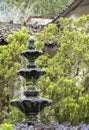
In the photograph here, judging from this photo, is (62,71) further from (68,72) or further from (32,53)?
(32,53)

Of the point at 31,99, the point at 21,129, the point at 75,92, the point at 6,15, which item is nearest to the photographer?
the point at 21,129

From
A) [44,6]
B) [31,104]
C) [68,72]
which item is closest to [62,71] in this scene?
[68,72]

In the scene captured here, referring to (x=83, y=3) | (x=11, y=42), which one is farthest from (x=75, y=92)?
Answer: (x=83, y=3)

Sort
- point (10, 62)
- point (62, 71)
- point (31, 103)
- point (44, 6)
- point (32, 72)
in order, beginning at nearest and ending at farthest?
1. point (31, 103)
2. point (32, 72)
3. point (62, 71)
4. point (10, 62)
5. point (44, 6)

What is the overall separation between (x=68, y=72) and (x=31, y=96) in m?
1.34

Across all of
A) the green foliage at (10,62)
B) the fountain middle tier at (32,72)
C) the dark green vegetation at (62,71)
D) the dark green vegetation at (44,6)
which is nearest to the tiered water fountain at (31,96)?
the fountain middle tier at (32,72)

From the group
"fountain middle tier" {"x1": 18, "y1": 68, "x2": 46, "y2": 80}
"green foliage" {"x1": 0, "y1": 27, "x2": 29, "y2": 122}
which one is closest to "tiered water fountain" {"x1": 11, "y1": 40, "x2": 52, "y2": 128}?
"fountain middle tier" {"x1": 18, "y1": 68, "x2": 46, "y2": 80}

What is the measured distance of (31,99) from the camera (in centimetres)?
873

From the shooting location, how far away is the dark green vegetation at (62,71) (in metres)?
9.36

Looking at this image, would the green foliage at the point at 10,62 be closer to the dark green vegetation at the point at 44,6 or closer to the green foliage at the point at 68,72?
the green foliage at the point at 68,72

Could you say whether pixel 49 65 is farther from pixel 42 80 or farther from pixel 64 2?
pixel 64 2

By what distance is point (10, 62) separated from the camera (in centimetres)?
990

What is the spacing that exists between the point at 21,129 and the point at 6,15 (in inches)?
1148

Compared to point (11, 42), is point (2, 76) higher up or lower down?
lower down
